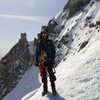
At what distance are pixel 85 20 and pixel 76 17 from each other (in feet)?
17.9

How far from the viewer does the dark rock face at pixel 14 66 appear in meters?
85.6

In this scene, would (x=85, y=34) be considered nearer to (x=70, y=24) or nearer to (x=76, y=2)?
(x=70, y=24)

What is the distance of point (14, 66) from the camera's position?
306 feet

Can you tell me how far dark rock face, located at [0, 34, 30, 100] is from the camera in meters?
85.6

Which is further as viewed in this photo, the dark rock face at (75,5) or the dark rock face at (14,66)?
the dark rock face at (14,66)

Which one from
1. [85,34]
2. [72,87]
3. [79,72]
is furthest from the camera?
[85,34]

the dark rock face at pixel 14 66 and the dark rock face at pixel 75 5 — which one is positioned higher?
the dark rock face at pixel 75 5

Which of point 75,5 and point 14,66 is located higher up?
point 75,5

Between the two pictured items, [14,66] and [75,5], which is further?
[14,66]

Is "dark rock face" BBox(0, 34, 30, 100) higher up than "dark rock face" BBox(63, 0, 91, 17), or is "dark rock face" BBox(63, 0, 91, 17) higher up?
"dark rock face" BBox(63, 0, 91, 17)

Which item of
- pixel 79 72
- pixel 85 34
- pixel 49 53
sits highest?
pixel 85 34

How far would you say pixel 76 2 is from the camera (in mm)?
83375

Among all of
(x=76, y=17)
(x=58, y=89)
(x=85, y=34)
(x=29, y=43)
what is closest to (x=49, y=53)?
(x=58, y=89)

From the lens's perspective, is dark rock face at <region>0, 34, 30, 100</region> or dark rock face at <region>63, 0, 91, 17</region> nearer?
dark rock face at <region>63, 0, 91, 17</region>
